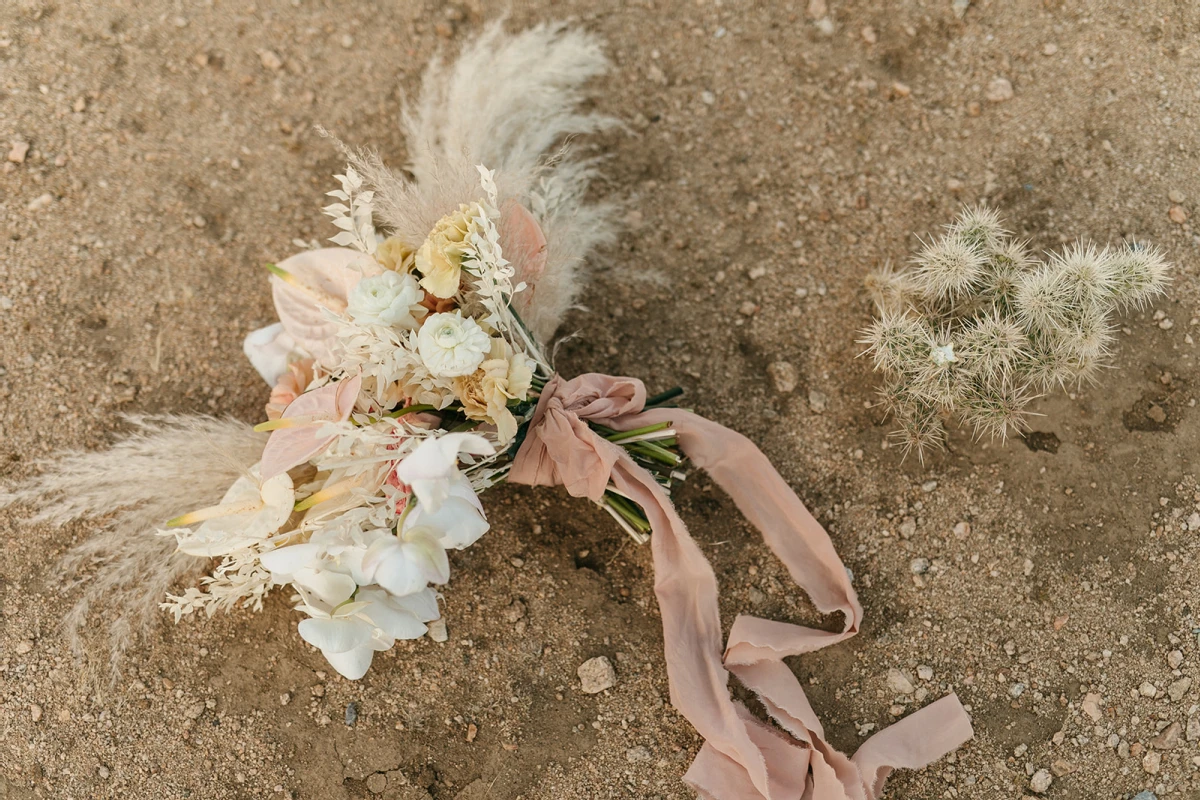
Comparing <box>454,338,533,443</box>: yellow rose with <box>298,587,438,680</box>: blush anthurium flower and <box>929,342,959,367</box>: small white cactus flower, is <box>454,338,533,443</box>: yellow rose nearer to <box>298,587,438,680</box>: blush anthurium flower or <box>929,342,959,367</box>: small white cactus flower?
<box>298,587,438,680</box>: blush anthurium flower

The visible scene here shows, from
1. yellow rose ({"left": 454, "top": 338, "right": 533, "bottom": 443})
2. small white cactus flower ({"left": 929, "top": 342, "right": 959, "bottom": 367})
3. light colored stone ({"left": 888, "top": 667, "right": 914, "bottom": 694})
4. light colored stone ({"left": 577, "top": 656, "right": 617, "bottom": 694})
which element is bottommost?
light colored stone ({"left": 888, "top": 667, "right": 914, "bottom": 694})

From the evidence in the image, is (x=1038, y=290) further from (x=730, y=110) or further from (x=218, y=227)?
(x=218, y=227)

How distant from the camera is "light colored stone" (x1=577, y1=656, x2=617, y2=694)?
2.07 metres

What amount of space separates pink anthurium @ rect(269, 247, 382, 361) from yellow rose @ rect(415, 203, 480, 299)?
1.17 feet

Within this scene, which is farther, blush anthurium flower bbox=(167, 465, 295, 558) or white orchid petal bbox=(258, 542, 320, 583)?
blush anthurium flower bbox=(167, 465, 295, 558)

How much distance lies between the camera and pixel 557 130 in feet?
7.84

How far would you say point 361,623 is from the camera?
168 centimetres

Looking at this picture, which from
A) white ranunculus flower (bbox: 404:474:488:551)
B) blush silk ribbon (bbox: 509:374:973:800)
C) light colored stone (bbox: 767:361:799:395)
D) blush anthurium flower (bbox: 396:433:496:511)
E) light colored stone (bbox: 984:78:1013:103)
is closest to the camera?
blush anthurium flower (bbox: 396:433:496:511)

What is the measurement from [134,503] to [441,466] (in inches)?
44.3

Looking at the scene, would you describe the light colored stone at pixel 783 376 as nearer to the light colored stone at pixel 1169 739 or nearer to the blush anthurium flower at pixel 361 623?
the blush anthurium flower at pixel 361 623

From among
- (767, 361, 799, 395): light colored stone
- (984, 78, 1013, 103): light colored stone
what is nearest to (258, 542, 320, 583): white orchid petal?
(767, 361, 799, 395): light colored stone

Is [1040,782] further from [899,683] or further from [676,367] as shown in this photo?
[676,367]

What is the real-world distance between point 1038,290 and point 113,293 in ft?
7.79

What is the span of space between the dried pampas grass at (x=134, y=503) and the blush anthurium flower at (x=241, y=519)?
0.66 feet
